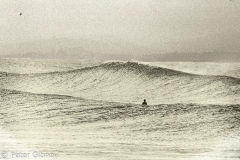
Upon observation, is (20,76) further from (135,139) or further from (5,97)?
(135,139)

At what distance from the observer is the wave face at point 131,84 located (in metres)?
1.40

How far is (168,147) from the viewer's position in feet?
3.75

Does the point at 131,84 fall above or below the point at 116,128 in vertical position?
above

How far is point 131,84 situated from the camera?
149 centimetres

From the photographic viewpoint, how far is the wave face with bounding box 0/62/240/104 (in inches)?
55.1

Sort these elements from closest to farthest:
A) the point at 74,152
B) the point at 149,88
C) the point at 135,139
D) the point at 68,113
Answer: the point at 74,152 < the point at 135,139 < the point at 68,113 < the point at 149,88

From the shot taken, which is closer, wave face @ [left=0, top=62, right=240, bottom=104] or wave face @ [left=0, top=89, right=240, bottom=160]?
wave face @ [left=0, top=89, right=240, bottom=160]

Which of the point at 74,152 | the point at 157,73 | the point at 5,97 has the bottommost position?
the point at 74,152

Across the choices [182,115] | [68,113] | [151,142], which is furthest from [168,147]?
[68,113]

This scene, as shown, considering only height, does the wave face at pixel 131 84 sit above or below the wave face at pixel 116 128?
above

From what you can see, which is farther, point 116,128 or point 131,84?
point 131,84

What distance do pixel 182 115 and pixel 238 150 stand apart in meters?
0.25

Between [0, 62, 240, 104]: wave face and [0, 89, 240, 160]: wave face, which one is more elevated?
[0, 62, 240, 104]: wave face

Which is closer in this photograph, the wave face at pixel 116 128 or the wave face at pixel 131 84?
the wave face at pixel 116 128
